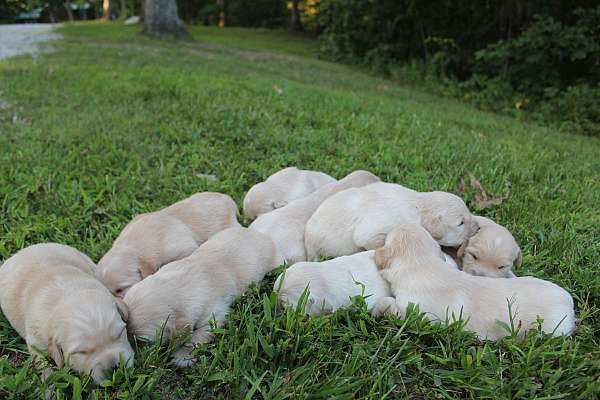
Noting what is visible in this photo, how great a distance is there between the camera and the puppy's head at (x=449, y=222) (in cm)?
256

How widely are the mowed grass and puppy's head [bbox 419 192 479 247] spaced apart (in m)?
0.35

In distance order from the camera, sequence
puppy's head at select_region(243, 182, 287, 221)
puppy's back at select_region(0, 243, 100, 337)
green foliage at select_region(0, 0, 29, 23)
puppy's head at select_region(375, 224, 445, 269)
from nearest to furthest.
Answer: puppy's back at select_region(0, 243, 100, 337)
puppy's head at select_region(375, 224, 445, 269)
puppy's head at select_region(243, 182, 287, 221)
green foliage at select_region(0, 0, 29, 23)

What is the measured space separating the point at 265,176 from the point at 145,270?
5.63 ft

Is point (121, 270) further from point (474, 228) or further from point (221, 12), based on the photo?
point (221, 12)

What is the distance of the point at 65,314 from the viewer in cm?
177

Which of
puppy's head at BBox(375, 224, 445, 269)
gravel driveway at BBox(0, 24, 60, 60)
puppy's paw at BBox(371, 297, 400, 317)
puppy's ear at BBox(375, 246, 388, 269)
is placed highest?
gravel driveway at BBox(0, 24, 60, 60)

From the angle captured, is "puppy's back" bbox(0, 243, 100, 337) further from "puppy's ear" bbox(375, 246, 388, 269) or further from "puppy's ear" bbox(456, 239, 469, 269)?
"puppy's ear" bbox(456, 239, 469, 269)

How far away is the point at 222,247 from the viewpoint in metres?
2.34

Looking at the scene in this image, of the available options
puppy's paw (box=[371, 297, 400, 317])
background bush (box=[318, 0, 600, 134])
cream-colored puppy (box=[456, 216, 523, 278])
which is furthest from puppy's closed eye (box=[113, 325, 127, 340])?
background bush (box=[318, 0, 600, 134])

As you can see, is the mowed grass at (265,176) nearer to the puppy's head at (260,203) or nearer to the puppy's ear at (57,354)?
the puppy's ear at (57,354)

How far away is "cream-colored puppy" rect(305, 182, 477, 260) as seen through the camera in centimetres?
257

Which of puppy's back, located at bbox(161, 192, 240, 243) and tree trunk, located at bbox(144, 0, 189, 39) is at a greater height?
tree trunk, located at bbox(144, 0, 189, 39)

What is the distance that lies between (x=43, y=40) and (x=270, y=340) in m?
14.8

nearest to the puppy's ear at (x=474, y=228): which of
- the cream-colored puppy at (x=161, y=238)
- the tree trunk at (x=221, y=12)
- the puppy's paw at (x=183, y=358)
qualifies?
the cream-colored puppy at (x=161, y=238)
